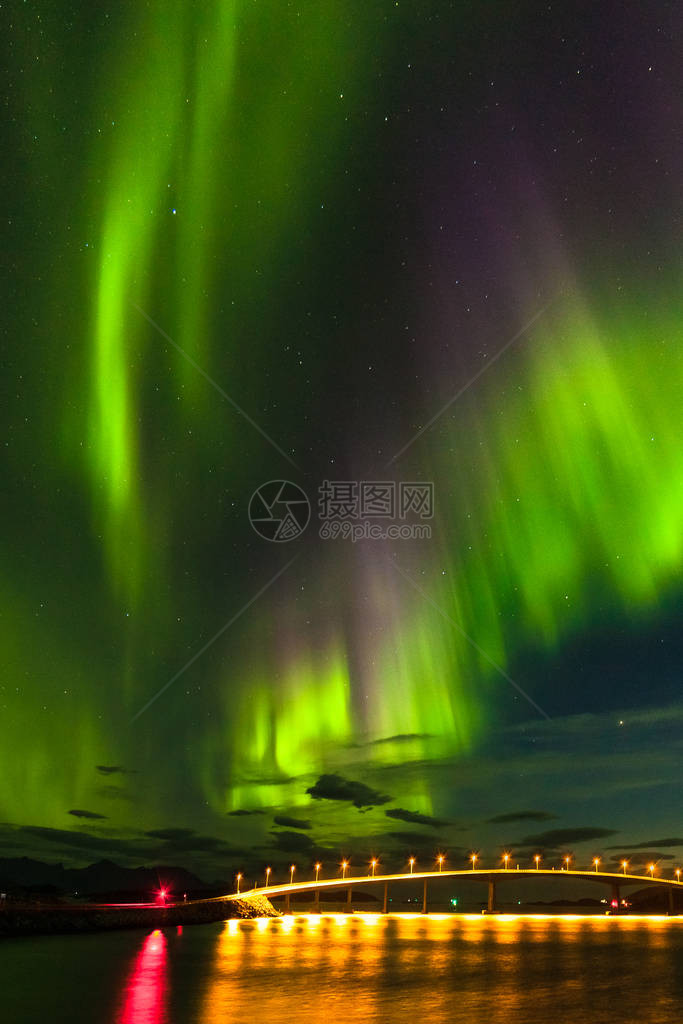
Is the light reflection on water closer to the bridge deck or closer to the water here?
the water

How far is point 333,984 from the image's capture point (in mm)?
39125

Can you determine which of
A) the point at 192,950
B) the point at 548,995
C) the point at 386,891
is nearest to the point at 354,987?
the point at 548,995

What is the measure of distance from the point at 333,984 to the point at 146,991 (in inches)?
313

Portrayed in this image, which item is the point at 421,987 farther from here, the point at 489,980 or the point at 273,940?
the point at 273,940

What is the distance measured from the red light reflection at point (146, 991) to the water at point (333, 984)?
6cm

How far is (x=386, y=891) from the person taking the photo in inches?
6934

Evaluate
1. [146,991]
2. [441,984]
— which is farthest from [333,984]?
[146,991]

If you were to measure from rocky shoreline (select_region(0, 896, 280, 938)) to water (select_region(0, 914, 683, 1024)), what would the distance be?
13.2m

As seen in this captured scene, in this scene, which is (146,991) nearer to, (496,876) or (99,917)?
(99,917)

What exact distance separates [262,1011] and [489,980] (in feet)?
54.7

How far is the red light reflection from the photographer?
2936cm

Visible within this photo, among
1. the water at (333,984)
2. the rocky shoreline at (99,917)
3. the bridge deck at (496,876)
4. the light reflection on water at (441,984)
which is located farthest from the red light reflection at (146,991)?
the bridge deck at (496,876)

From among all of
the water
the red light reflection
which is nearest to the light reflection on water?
the water

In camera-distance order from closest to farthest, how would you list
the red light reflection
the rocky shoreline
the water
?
the red light reflection < the water < the rocky shoreline
